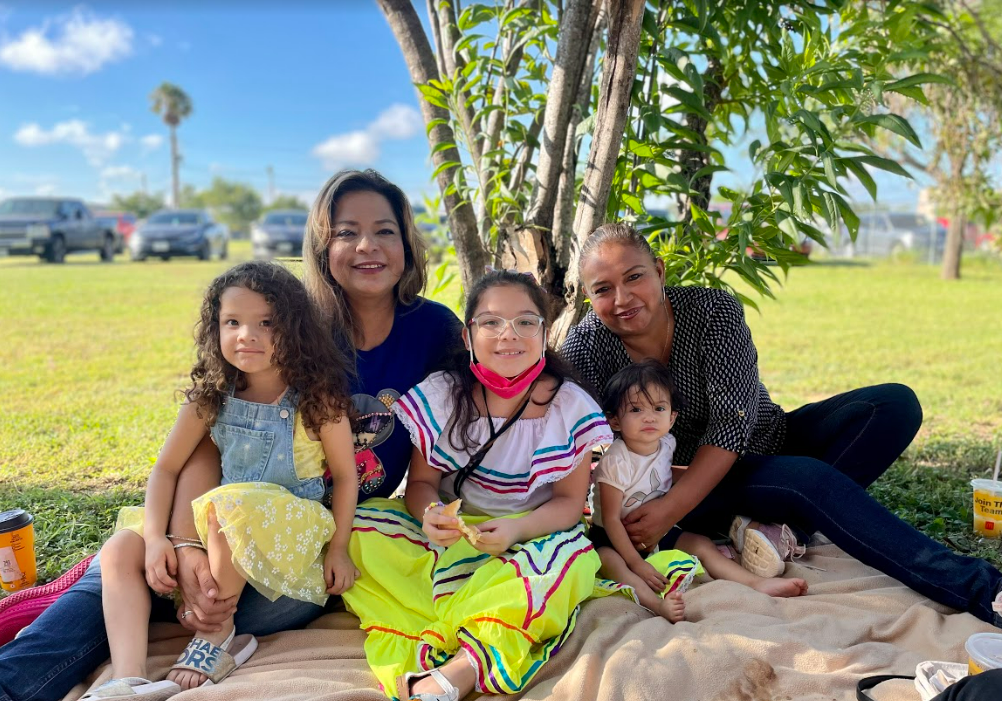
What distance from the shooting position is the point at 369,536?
2.45 m

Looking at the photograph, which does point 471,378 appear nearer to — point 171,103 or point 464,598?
point 464,598

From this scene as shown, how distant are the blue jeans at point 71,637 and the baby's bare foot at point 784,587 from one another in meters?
1.49

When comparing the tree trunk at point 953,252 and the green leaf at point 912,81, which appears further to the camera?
the tree trunk at point 953,252

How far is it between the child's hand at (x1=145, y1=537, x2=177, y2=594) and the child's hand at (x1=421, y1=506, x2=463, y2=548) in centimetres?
73

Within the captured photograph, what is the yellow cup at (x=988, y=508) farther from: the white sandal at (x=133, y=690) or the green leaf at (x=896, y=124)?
the white sandal at (x=133, y=690)

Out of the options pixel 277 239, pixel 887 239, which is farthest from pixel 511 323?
pixel 887 239

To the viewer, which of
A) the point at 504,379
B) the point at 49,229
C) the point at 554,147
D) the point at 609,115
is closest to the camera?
the point at 504,379

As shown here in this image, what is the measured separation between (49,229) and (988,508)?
17826 mm

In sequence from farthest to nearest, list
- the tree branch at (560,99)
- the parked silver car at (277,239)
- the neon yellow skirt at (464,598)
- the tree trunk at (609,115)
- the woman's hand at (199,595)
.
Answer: the parked silver car at (277,239), the tree branch at (560,99), the tree trunk at (609,115), the woman's hand at (199,595), the neon yellow skirt at (464,598)

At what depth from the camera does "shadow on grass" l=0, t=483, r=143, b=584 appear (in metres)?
3.09

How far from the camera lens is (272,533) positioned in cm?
222

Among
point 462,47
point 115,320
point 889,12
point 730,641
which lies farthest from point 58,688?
point 115,320

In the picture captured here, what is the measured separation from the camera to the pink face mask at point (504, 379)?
2.51 m

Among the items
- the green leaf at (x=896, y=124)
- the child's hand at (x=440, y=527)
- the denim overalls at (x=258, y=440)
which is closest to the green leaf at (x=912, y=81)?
the green leaf at (x=896, y=124)
